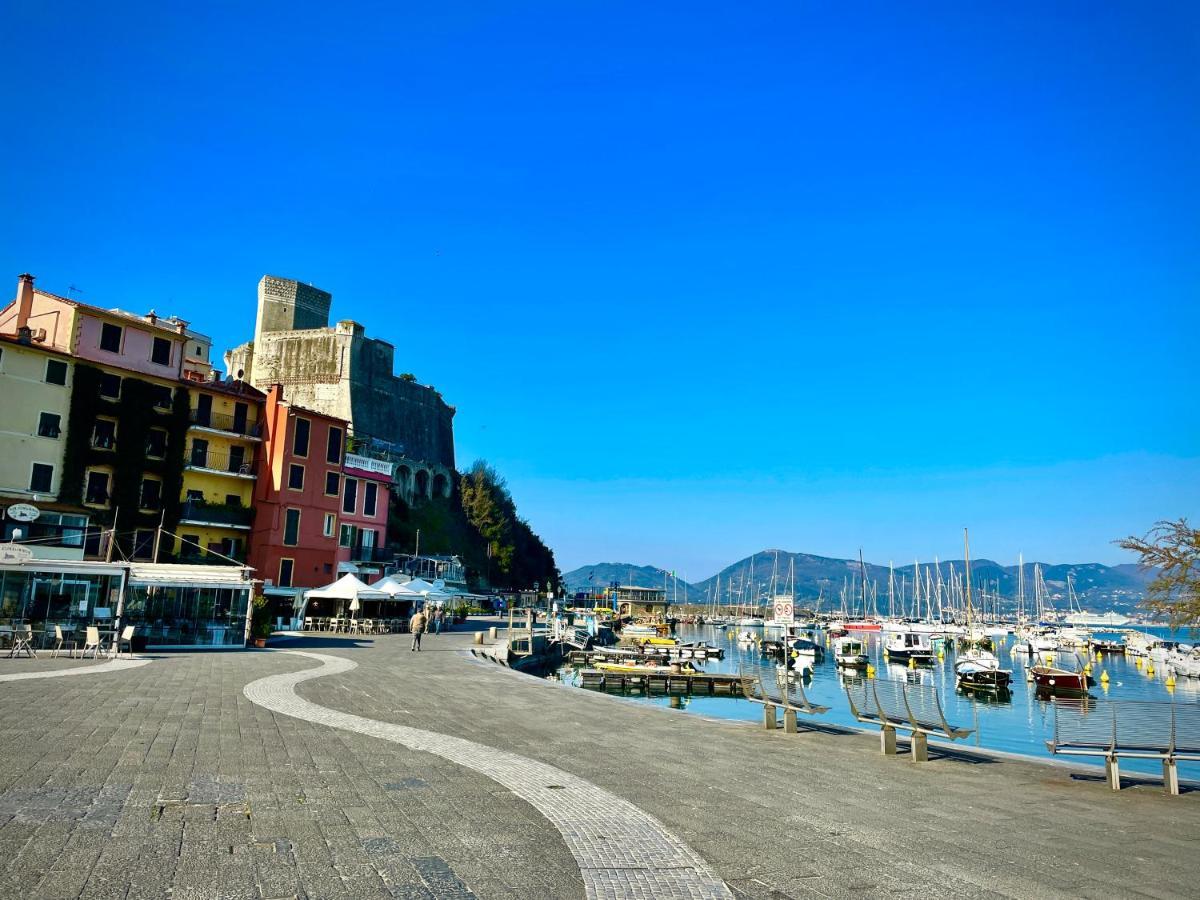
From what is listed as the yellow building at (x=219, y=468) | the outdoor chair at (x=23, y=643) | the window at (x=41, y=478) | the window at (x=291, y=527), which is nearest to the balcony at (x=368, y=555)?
the window at (x=291, y=527)

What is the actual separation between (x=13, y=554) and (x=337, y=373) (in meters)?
51.1

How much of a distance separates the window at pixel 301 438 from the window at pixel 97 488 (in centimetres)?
924

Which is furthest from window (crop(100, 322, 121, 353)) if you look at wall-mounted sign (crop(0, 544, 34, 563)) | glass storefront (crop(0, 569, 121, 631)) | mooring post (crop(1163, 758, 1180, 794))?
mooring post (crop(1163, 758, 1180, 794))

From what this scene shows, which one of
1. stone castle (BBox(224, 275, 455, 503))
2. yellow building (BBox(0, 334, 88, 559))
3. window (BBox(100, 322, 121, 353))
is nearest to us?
yellow building (BBox(0, 334, 88, 559))

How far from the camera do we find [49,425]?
3944 cm

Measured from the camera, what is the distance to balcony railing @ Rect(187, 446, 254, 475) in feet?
149

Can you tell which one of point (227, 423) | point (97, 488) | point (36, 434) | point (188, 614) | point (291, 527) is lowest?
point (188, 614)

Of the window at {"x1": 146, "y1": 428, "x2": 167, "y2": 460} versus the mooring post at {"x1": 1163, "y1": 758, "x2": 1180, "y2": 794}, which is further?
the window at {"x1": 146, "y1": 428, "x2": 167, "y2": 460}

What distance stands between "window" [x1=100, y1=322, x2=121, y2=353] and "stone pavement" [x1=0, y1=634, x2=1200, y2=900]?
32.0m

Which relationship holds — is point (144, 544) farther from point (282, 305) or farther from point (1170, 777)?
point (1170, 777)

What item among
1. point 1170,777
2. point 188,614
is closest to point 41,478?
point 188,614

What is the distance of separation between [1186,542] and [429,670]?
1837 centimetres

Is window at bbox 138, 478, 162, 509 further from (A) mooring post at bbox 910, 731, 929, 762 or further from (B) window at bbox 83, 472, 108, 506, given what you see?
(A) mooring post at bbox 910, 731, 929, 762

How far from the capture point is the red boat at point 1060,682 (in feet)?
132
